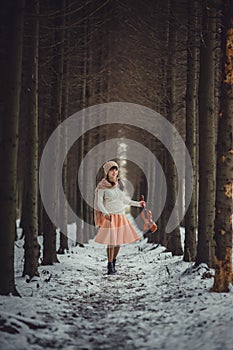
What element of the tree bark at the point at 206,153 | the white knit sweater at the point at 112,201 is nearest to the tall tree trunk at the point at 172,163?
the white knit sweater at the point at 112,201

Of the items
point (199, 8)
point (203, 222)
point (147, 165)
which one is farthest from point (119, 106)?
point (203, 222)

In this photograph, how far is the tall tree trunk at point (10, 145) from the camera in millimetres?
6887

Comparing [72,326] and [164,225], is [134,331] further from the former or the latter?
[164,225]

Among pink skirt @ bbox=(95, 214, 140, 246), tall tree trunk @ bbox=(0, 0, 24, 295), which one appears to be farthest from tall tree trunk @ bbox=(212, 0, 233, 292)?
pink skirt @ bbox=(95, 214, 140, 246)

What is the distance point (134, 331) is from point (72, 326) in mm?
816

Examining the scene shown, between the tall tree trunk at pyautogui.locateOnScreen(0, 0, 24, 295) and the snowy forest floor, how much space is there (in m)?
0.59

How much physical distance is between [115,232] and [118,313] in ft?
13.7

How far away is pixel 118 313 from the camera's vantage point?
6.60m

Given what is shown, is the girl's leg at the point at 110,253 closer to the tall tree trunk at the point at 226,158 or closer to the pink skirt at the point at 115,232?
the pink skirt at the point at 115,232

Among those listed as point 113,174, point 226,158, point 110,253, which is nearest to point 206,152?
point 226,158

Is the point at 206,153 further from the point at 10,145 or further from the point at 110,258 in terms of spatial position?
the point at 10,145

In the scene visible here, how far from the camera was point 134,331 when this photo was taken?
560cm

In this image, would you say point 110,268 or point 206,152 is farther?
point 110,268

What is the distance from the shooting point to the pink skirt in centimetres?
1070
